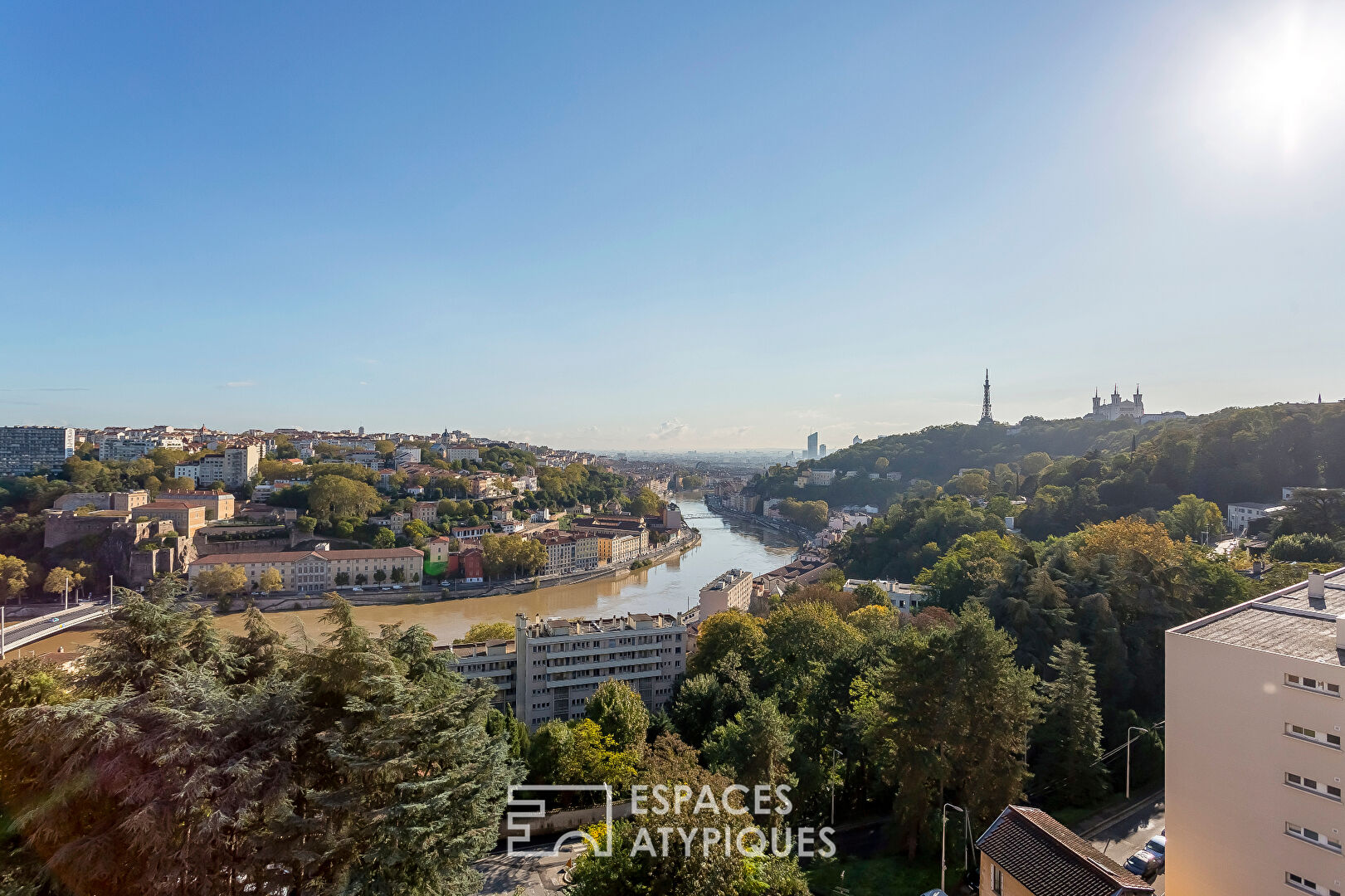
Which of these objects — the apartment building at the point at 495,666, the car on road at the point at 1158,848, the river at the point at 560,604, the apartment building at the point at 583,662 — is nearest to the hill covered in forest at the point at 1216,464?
the river at the point at 560,604

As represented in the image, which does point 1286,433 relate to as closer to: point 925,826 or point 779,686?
point 779,686

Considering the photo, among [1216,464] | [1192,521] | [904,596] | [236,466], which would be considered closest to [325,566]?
[236,466]

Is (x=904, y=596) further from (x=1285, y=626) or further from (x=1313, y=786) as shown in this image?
(x=1313, y=786)

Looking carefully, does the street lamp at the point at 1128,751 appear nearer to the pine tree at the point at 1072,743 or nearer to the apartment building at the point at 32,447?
the pine tree at the point at 1072,743

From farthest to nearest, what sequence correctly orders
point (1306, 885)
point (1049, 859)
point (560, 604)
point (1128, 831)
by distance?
point (560, 604) < point (1128, 831) < point (1049, 859) < point (1306, 885)

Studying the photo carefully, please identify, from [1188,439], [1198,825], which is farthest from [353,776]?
[1188,439]

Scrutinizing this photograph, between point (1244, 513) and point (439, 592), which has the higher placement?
point (1244, 513)
